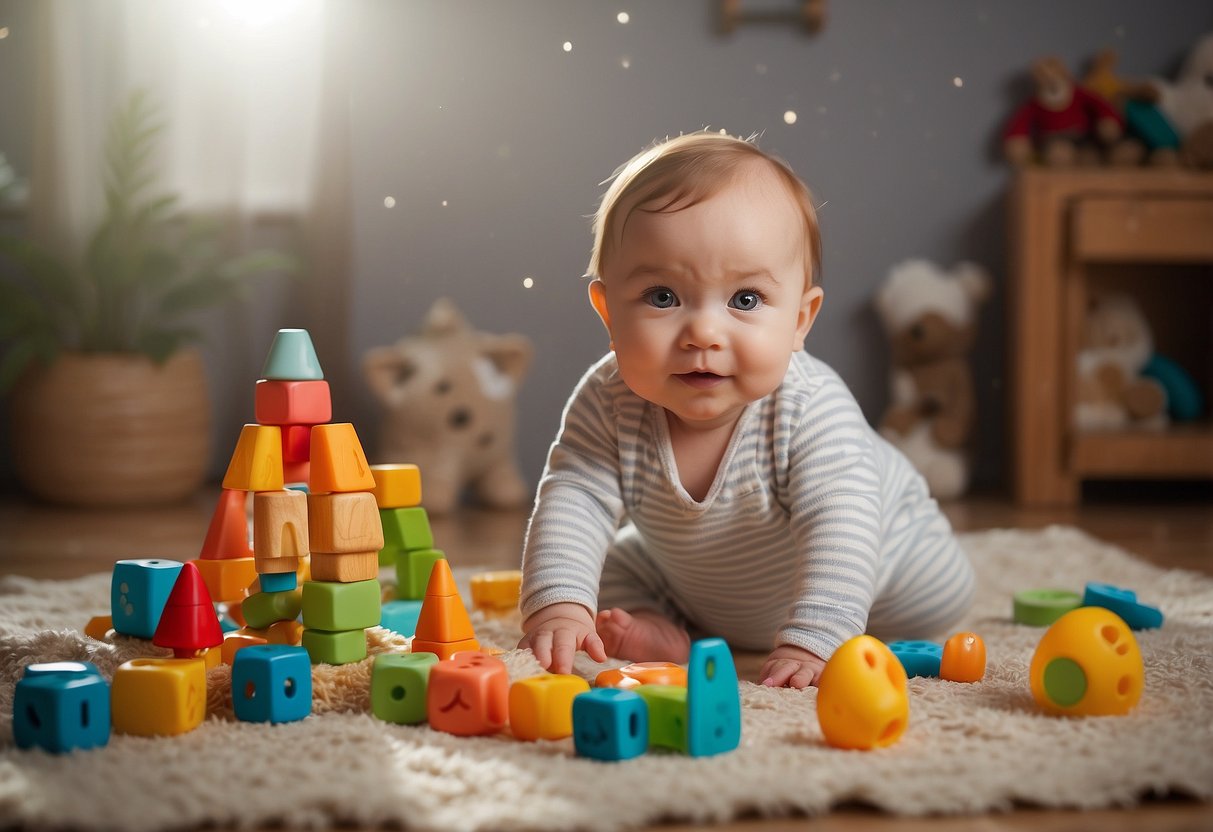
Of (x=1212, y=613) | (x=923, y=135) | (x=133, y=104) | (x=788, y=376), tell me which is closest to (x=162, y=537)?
(x=133, y=104)

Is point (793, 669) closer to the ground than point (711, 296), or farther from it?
closer to the ground

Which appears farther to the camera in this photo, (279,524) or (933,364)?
(933,364)

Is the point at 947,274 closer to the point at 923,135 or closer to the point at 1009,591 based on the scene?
the point at 923,135

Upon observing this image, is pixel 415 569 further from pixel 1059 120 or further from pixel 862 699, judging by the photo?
pixel 1059 120

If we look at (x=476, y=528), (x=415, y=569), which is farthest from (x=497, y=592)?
(x=476, y=528)

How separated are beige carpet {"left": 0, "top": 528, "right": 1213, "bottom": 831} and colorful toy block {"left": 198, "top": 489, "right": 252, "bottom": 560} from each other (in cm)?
19

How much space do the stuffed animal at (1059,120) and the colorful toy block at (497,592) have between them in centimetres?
160

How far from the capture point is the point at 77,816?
661 millimetres

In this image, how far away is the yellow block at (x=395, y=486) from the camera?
1139 mm

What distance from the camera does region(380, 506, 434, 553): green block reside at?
1146 millimetres

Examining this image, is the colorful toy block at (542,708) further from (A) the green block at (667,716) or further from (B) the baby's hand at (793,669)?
(B) the baby's hand at (793,669)

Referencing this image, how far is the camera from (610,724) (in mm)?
748

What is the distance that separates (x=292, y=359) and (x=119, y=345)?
5.24 feet

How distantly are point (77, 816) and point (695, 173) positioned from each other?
1.98 ft
